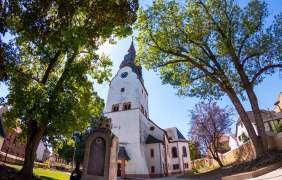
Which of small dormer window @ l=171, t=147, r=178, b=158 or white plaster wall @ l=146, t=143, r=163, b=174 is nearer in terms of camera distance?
white plaster wall @ l=146, t=143, r=163, b=174

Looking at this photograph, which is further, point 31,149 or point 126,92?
point 126,92

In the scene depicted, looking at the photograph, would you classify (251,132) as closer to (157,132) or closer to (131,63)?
(157,132)

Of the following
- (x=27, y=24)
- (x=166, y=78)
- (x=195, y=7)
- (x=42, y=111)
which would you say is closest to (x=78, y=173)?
(x=42, y=111)

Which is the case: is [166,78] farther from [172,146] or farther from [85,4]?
[172,146]

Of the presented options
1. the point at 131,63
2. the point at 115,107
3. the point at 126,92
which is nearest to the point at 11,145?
the point at 115,107

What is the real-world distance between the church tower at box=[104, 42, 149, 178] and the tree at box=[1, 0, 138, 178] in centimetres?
2035

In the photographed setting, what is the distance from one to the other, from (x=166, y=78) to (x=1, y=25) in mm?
14888

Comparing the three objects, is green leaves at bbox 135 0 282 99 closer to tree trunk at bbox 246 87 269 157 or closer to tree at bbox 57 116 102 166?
tree trunk at bbox 246 87 269 157

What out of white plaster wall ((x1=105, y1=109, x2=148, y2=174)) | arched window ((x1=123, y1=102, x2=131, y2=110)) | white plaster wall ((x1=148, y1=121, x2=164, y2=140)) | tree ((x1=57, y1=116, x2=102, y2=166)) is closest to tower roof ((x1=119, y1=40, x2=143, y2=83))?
arched window ((x1=123, y1=102, x2=131, y2=110))

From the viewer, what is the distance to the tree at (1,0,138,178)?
820 cm

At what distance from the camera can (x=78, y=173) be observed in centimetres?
1767

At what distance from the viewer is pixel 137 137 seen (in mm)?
35594

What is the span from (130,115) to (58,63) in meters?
22.5

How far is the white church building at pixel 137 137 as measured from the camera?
3375cm
